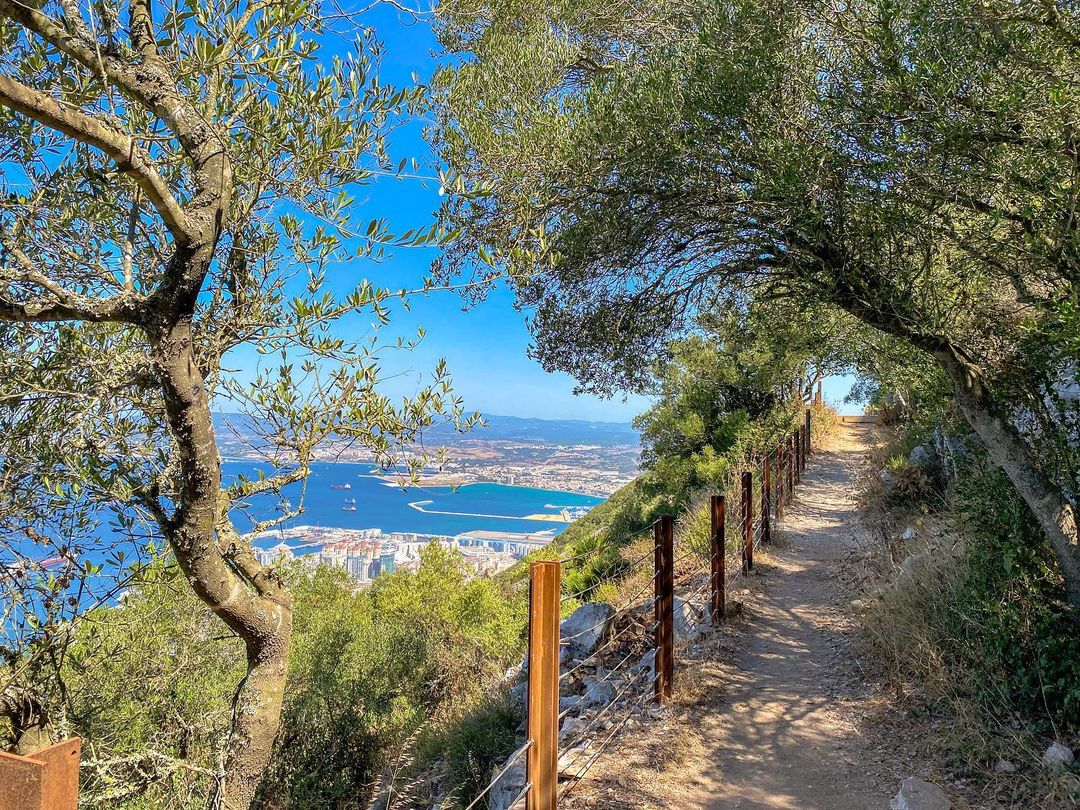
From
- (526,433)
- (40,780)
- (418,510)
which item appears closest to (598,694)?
(40,780)

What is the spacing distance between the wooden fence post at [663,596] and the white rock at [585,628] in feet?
5.47

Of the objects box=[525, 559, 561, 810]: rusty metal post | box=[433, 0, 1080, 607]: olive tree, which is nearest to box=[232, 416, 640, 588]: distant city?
box=[525, 559, 561, 810]: rusty metal post

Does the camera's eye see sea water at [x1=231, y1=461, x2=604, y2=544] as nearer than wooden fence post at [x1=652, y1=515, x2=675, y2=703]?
Yes

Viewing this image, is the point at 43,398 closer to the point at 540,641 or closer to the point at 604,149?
the point at 540,641

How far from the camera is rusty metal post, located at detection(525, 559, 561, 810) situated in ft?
11.0

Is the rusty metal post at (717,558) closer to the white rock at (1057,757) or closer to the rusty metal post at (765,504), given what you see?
the white rock at (1057,757)

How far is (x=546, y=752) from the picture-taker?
359 centimetres

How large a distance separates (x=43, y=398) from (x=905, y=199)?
6.40 metres

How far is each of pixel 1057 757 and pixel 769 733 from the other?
2012 millimetres

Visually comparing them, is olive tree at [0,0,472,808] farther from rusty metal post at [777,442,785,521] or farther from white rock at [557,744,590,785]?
rusty metal post at [777,442,785,521]

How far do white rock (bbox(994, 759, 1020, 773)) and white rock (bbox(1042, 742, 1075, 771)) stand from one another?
19 cm

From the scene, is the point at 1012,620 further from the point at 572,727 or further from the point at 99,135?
the point at 99,135

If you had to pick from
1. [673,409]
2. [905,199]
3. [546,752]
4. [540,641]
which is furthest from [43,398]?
[673,409]

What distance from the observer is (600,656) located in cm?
751
